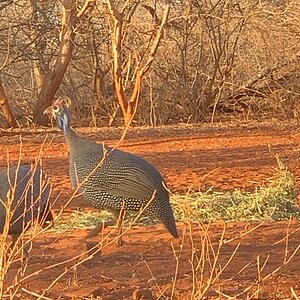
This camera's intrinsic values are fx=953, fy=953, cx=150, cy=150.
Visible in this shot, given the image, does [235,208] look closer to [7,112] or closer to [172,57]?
[7,112]

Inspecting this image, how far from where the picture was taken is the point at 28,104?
2125cm

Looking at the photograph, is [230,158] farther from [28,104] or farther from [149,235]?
[28,104]

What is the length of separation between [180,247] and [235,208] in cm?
304

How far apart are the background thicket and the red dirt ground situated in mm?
3579

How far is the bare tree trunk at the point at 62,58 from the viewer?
1797 cm

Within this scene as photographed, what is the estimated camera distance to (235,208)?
9.00 metres

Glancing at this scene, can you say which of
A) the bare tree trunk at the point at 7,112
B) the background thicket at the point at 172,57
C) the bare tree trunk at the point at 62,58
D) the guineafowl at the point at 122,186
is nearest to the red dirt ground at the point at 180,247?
the guineafowl at the point at 122,186

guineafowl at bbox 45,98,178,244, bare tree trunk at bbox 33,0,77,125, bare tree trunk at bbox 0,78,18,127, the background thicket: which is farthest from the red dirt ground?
the background thicket

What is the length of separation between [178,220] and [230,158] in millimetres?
5013

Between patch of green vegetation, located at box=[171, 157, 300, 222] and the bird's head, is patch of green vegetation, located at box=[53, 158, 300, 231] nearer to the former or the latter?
patch of green vegetation, located at box=[171, 157, 300, 222]

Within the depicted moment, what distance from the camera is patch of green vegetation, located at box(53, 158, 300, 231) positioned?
865cm

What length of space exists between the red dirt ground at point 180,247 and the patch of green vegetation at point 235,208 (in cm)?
35

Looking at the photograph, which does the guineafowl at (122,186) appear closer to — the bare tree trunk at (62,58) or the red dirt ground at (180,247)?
the red dirt ground at (180,247)

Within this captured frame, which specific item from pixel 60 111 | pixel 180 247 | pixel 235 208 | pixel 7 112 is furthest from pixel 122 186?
pixel 7 112
